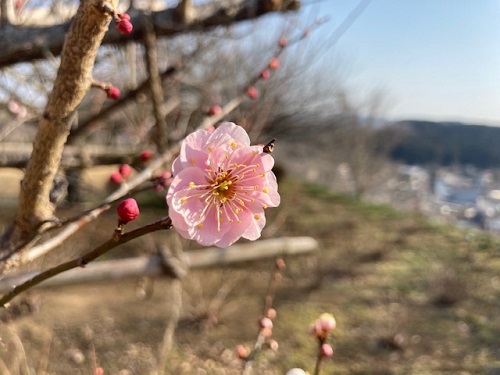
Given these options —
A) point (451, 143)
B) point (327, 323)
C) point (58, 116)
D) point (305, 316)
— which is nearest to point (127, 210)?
point (58, 116)

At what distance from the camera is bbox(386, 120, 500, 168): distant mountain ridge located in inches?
311

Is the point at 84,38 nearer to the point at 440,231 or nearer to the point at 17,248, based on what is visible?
the point at 17,248

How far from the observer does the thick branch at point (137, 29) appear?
1.51 metres

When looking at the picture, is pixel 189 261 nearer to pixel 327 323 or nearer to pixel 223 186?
pixel 327 323

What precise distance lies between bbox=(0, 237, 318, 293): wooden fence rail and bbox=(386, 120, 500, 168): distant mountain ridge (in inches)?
142

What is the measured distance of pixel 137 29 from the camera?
1.61 m

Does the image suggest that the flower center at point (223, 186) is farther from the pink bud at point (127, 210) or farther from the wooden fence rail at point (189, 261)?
the wooden fence rail at point (189, 261)

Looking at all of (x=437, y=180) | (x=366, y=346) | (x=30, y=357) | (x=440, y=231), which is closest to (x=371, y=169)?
(x=437, y=180)

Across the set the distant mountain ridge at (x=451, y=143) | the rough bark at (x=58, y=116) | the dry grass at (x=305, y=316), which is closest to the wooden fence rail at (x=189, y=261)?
the dry grass at (x=305, y=316)

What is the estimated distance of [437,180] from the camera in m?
8.84

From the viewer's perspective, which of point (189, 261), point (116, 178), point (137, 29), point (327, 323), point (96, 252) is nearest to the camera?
point (96, 252)

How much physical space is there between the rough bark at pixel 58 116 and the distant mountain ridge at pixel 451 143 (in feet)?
26.1

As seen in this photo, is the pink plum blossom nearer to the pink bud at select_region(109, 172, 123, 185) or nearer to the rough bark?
the rough bark

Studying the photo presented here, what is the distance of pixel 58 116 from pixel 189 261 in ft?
14.1
